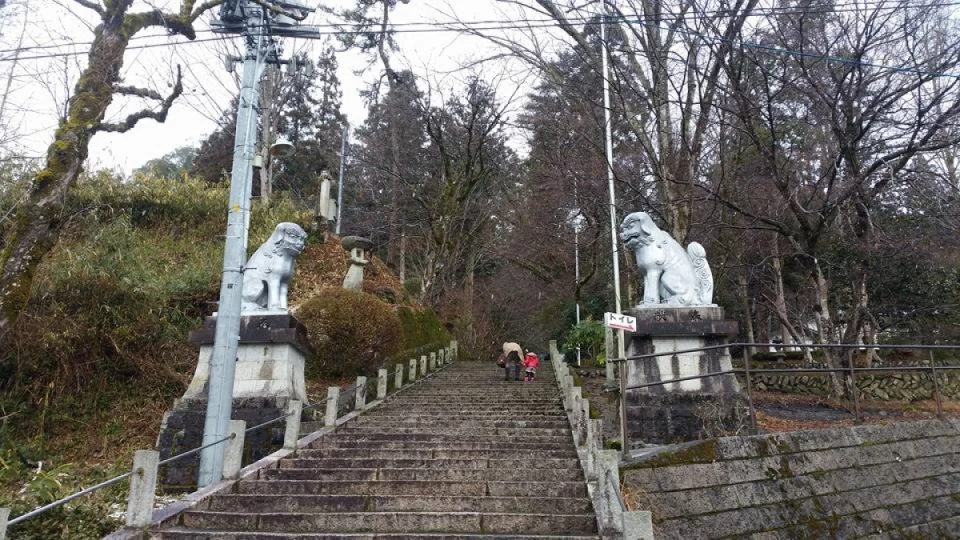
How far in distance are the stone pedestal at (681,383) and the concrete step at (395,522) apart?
3.35 m

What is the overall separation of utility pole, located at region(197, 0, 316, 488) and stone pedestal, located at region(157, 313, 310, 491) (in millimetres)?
2129

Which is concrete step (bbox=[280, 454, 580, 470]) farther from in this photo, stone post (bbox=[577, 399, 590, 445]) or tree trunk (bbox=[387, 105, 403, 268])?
tree trunk (bbox=[387, 105, 403, 268])

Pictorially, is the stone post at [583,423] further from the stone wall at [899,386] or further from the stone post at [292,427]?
the stone wall at [899,386]

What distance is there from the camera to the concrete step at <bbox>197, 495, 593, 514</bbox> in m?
5.82

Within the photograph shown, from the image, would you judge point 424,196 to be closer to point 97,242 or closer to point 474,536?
point 97,242

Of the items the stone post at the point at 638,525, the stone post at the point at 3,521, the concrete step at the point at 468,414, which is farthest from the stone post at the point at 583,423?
the stone post at the point at 3,521

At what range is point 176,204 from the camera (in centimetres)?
1875

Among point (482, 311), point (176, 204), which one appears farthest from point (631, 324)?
point (482, 311)

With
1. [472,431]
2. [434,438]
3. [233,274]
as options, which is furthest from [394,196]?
[233,274]

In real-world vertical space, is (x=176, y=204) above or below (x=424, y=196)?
below

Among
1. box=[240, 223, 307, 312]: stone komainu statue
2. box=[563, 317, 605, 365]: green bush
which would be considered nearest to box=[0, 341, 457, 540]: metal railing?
box=[240, 223, 307, 312]: stone komainu statue

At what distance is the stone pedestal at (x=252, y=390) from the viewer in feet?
29.5

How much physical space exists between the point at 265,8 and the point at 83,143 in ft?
11.4

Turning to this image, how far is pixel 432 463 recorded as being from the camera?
23.2ft
